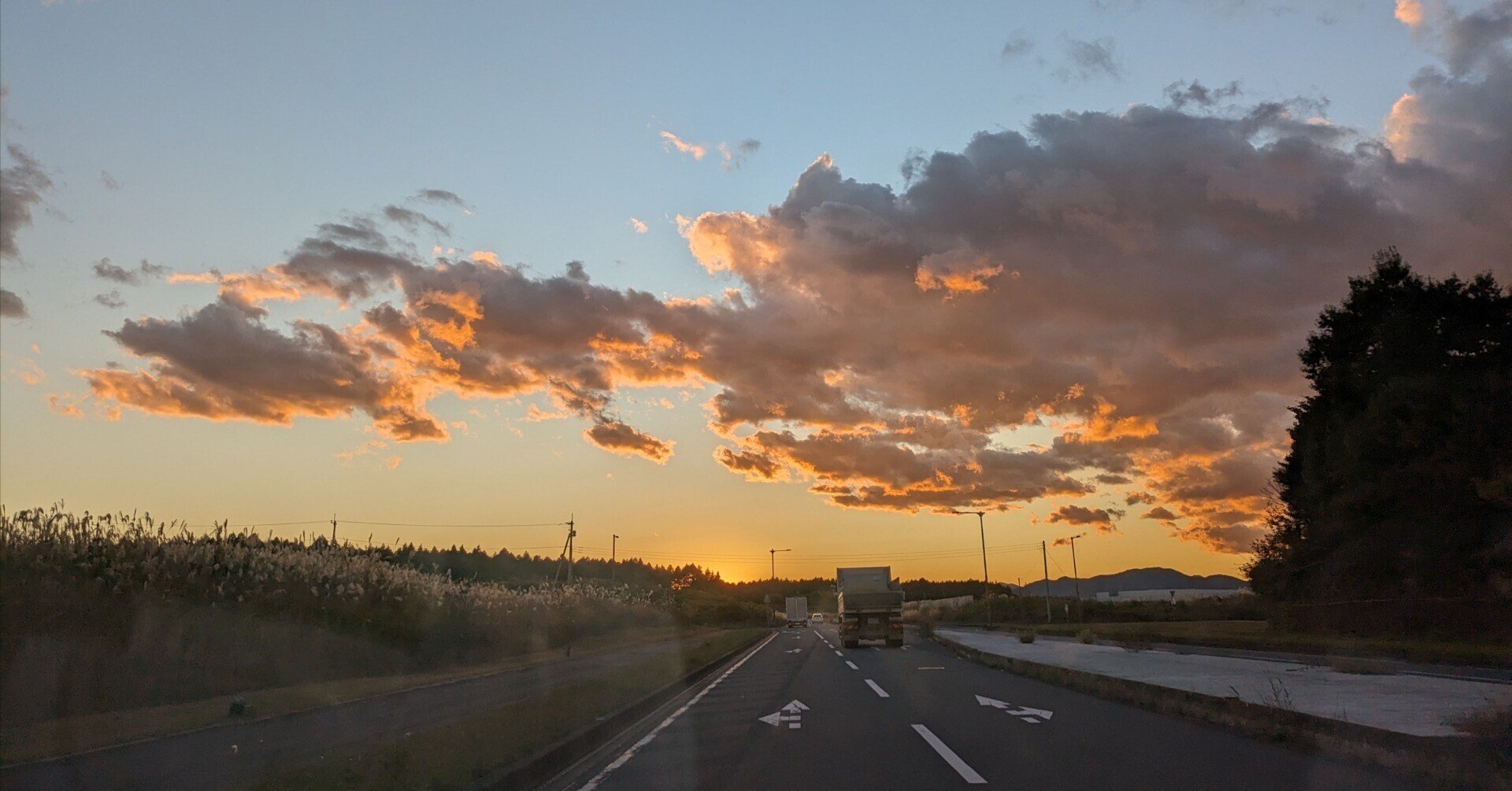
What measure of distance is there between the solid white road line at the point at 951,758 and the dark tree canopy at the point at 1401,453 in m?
31.9

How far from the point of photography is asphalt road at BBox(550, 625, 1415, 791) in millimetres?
10062

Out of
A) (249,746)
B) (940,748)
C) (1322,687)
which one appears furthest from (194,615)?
(1322,687)

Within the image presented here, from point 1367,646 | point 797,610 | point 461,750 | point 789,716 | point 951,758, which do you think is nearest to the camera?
point 461,750

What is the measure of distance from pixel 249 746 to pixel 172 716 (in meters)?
4.13

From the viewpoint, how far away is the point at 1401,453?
43.6m

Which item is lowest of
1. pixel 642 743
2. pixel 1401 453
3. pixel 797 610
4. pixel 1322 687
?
pixel 642 743

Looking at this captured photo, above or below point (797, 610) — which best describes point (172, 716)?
below

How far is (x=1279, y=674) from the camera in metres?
23.0

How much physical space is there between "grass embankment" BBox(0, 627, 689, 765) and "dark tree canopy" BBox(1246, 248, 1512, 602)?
37103mm

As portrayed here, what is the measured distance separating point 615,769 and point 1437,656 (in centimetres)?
2746

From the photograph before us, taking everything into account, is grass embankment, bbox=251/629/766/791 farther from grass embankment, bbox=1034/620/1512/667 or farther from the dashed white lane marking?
grass embankment, bbox=1034/620/1512/667

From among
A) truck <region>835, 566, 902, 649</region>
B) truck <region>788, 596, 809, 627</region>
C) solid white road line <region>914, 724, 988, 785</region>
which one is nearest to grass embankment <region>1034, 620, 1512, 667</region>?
truck <region>835, 566, 902, 649</region>

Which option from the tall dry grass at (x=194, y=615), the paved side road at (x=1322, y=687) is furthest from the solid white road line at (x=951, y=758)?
the tall dry grass at (x=194, y=615)

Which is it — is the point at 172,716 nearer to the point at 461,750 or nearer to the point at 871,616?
the point at 461,750
